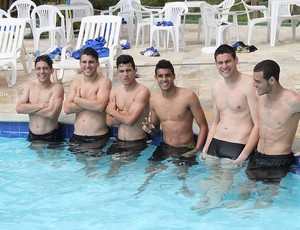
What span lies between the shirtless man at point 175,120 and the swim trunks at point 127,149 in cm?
24

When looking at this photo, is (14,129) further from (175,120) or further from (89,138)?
(175,120)

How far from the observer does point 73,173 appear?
5.40 m

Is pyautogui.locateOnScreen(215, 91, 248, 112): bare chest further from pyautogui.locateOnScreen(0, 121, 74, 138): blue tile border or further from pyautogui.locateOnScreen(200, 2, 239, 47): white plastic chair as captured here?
pyautogui.locateOnScreen(200, 2, 239, 47): white plastic chair

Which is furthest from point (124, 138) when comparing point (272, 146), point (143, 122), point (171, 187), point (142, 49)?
point (142, 49)

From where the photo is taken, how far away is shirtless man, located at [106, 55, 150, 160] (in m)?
5.39

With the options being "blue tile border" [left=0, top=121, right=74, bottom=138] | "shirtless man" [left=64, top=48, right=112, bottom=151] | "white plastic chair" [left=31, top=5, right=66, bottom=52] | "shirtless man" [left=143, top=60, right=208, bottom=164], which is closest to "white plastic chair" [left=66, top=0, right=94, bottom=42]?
"white plastic chair" [left=31, top=5, right=66, bottom=52]

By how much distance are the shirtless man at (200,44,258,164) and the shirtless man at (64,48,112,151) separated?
128 cm

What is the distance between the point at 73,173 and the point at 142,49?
20.9 ft

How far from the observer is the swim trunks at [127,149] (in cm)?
553

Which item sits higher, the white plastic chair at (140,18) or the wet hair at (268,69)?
the white plastic chair at (140,18)

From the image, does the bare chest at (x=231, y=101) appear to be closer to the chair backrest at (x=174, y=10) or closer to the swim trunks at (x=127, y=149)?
the swim trunks at (x=127, y=149)

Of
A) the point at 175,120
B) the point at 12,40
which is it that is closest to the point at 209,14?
the point at 12,40

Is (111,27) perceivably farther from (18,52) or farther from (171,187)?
(171,187)

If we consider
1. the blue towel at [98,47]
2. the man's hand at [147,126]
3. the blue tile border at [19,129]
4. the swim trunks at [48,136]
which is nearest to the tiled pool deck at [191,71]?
the blue tile border at [19,129]
